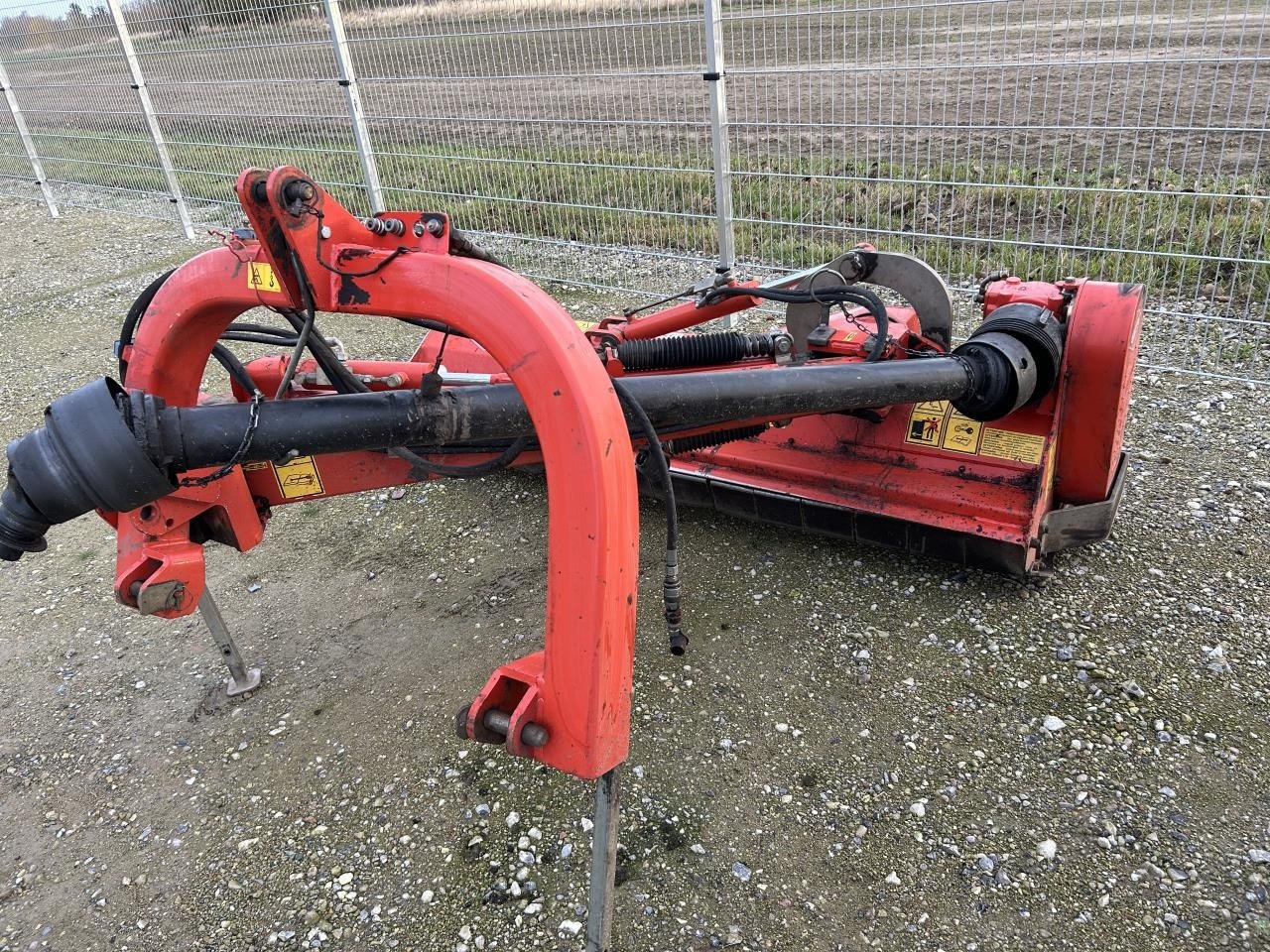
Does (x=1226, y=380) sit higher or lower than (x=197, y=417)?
lower

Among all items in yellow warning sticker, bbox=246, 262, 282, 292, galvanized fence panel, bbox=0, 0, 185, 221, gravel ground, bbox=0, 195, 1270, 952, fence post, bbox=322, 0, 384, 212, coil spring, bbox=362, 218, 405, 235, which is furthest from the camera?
galvanized fence panel, bbox=0, 0, 185, 221

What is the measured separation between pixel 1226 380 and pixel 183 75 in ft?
26.0

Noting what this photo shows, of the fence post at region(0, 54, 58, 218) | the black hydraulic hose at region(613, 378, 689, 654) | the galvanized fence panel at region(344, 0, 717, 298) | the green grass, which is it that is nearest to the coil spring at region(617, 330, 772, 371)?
the black hydraulic hose at region(613, 378, 689, 654)

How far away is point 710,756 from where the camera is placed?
2676mm

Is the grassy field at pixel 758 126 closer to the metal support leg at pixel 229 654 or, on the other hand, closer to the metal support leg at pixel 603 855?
the metal support leg at pixel 229 654

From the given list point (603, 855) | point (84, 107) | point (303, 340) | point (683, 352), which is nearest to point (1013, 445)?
point (683, 352)

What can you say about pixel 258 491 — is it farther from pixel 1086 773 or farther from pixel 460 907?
pixel 1086 773

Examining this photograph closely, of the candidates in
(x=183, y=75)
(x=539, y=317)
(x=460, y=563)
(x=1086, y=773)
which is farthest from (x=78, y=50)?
(x=1086, y=773)

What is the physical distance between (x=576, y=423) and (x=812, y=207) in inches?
163

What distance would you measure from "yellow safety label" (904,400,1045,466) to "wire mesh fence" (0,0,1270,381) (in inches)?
72.9

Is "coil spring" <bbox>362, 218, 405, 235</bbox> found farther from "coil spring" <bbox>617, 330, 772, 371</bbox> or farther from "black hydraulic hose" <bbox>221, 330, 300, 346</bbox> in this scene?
"coil spring" <bbox>617, 330, 772, 371</bbox>

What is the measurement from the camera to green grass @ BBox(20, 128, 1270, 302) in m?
5.16

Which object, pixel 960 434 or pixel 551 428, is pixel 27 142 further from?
pixel 551 428

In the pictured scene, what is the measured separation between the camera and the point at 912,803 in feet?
8.09
